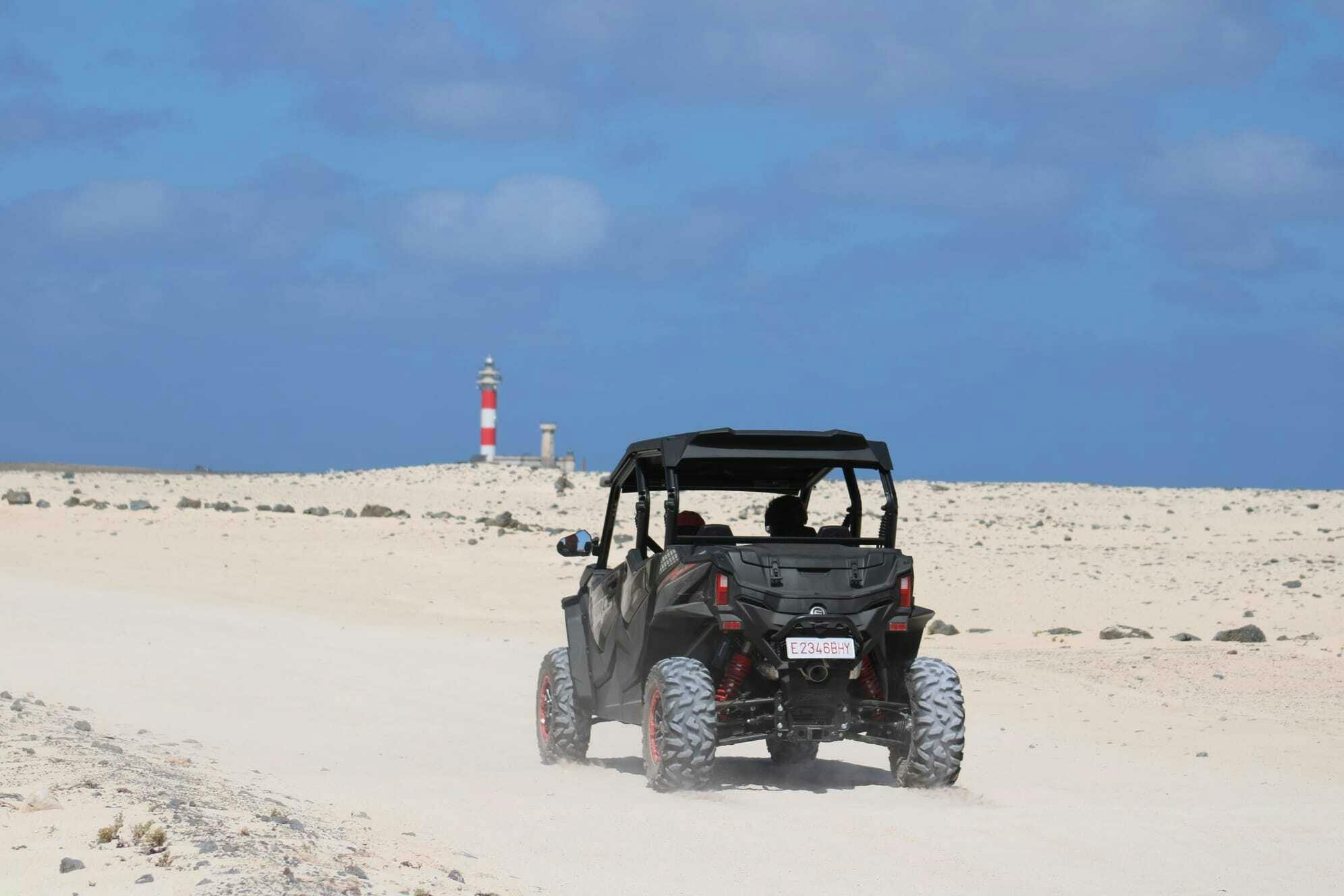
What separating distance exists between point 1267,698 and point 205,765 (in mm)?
10847

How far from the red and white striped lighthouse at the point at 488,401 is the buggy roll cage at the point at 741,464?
72929 mm

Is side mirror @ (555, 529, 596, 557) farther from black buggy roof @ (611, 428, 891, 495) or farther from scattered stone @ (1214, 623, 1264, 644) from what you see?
scattered stone @ (1214, 623, 1264, 644)

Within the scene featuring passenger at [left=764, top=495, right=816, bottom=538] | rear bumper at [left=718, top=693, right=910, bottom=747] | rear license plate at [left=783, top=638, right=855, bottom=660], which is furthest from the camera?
passenger at [left=764, top=495, right=816, bottom=538]

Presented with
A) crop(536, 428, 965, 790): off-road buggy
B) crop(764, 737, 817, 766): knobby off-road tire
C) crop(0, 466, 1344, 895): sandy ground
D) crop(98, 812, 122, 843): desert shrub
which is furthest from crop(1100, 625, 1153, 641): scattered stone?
crop(98, 812, 122, 843): desert shrub

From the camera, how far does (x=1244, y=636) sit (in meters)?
21.6

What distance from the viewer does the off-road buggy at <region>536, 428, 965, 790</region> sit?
964cm

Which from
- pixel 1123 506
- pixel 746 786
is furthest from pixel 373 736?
pixel 1123 506

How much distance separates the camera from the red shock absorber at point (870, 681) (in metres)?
10.3

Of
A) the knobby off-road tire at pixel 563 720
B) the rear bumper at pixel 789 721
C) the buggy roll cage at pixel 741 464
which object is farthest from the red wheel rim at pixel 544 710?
the rear bumper at pixel 789 721

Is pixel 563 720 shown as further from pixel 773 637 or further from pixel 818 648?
pixel 818 648

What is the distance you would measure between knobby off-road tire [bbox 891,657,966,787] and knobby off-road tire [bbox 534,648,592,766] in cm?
265

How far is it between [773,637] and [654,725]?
36.9 inches

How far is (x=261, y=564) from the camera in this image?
30984 mm

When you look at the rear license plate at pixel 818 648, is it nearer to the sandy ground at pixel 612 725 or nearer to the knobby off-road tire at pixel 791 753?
the sandy ground at pixel 612 725
